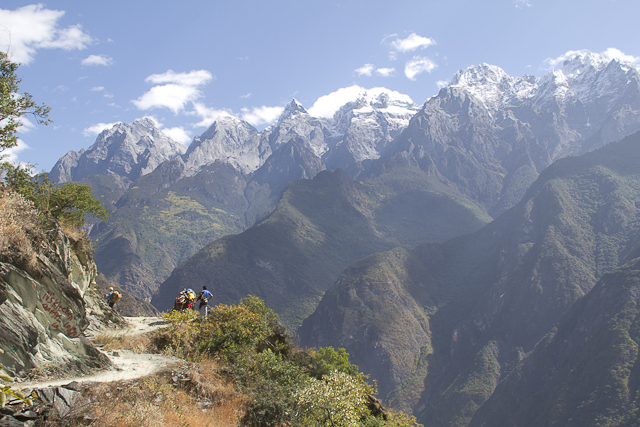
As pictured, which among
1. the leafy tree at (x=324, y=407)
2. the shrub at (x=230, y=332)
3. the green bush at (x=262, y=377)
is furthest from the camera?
the shrub at (x=230, y=332)

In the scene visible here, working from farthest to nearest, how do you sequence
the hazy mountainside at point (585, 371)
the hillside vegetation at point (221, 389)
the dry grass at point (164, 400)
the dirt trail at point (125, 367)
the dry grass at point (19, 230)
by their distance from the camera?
the hazy mountainside at point (585, 371) → the hillside vegetation at point (221, 389) → the dirt trail at point (125, 367) → the dry grass at point (19, 230) → the dry grass at point (164, 400)

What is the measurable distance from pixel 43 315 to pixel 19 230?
9.34 feet

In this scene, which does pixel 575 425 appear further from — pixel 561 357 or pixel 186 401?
pixel 186 401

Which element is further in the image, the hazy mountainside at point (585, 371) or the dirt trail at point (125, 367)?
→ the hazy mountainside at point (585, 371)

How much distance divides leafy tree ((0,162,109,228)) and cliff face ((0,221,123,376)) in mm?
4298

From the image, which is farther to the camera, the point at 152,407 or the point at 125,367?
the point at 125,367

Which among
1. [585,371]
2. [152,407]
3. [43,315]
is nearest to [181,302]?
[43,315]

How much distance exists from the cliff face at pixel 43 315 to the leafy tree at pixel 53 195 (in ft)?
14.1

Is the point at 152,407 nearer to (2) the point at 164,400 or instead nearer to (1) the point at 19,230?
(2) the point at 164,400

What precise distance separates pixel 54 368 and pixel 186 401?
453 centimetres

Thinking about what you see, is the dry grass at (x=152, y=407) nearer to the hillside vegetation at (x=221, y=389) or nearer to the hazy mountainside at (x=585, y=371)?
the hillside vegetation at (x=221, y=389)

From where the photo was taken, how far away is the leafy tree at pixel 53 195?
1789cm

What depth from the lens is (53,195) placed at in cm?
2048

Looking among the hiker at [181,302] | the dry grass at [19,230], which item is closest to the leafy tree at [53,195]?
the dry grass at [19,230]
